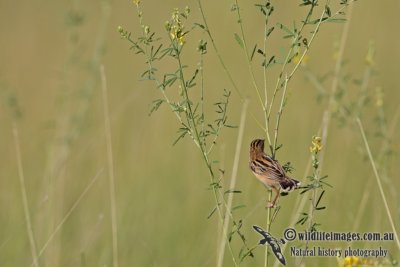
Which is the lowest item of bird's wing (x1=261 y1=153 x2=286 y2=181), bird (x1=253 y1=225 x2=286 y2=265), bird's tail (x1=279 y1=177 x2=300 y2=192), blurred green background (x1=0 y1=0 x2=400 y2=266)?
bird (x1=253 y1=225 x2=286 y2=265)

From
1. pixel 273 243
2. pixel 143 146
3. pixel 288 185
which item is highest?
pixel 143 146

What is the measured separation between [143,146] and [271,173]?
378cm

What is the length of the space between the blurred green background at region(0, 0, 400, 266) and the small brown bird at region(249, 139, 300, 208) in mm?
455

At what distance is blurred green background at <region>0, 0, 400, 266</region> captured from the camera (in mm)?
4406

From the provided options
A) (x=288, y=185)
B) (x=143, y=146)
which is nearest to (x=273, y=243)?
(x=288, y=185)

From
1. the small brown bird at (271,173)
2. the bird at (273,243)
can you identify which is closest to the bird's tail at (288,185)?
the small brown bird at (271,173)

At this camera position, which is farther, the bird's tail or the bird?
the bird

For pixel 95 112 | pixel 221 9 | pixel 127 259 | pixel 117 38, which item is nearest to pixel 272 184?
pixel 127 259

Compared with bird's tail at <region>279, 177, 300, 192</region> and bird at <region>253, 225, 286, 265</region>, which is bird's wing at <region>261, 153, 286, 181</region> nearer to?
bird's tail at <region>279, 177, 300, 192</region>

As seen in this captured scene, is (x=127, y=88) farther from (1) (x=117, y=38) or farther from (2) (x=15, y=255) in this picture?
(2) (x=15, y=255)

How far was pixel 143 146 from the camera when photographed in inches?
246

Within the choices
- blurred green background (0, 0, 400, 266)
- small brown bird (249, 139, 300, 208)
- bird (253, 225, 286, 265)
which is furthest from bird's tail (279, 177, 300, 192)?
blurred green background (0, 0, 400, 266)

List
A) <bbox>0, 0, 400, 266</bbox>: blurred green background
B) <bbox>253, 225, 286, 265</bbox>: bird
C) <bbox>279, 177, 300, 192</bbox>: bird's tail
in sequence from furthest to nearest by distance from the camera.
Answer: <bbox>0, 0, 400, 266</bbox>: blurred green background, <bbox>253, 225, 286, 265</bbox>: bird, <bbox>279, 177, 300, 192</bbox>: bird's tail

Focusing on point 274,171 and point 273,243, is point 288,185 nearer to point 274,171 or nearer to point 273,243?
point 274,171
